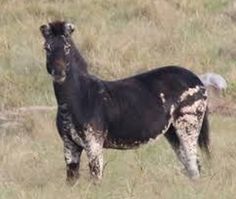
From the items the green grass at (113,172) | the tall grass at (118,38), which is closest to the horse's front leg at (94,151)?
the green grass at (113,172)

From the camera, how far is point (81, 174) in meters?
8.29

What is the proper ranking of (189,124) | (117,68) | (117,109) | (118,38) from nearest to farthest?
(117,109)
(189,124)
(117,68)
(118,38)

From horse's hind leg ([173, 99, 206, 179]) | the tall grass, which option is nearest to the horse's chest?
horse's hind leg ([173, 99, 206, 179])

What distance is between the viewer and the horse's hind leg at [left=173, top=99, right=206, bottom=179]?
8492mm

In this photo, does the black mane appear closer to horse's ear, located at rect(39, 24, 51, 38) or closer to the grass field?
horse's ear, located at rect(39, 24, 51, 38)

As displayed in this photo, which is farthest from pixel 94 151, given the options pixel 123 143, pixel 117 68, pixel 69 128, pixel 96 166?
pixel 117 68

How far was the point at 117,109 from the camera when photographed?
8117 mm

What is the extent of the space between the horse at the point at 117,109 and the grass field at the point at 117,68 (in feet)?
0.83

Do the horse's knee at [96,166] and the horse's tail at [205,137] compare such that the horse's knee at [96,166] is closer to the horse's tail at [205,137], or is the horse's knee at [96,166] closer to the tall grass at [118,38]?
the horse's tail at [205,137]

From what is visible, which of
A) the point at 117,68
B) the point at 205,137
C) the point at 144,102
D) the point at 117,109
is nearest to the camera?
the point at 117,109

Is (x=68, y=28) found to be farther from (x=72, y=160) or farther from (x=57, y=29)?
(x=72, y=160)

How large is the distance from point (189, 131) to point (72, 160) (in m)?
1.25

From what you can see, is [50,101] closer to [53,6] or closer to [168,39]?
[168,39]

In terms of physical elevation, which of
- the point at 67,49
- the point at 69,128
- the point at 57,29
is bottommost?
the point at 69,128
